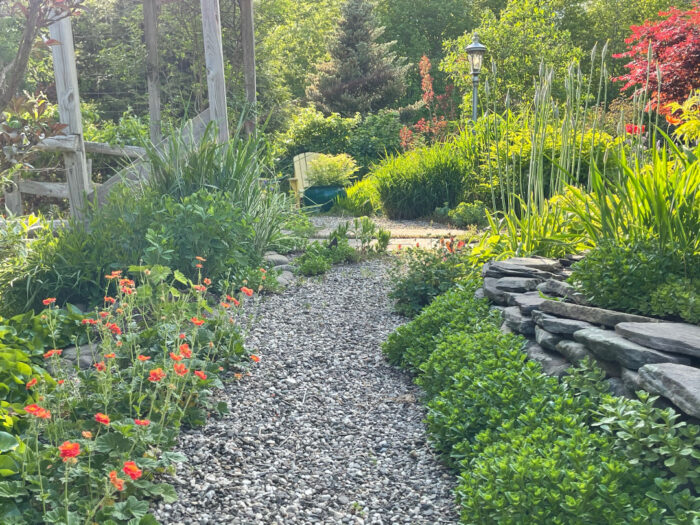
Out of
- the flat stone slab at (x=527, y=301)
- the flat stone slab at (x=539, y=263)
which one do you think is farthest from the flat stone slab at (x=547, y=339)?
the flat stone slab at (x=539, y=263)

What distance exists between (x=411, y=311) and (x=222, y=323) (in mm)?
1467

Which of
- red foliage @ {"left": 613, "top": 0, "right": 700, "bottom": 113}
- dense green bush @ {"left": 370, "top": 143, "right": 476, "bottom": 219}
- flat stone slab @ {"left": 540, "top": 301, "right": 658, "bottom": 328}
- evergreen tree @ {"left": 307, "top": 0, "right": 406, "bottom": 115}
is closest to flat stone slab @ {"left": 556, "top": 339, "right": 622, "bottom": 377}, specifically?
flat stone slab @ {"left": 540, "top": 301, "right": 658, "bottom": 328}

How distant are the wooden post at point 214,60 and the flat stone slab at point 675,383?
180 inches

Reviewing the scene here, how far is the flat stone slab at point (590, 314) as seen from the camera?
2.45m

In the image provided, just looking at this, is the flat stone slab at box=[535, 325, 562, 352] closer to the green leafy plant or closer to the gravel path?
the gravel path

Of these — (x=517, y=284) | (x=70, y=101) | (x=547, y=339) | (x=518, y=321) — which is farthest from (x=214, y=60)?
(x=547, y=339)

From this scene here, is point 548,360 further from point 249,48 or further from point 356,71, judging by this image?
point 356,71

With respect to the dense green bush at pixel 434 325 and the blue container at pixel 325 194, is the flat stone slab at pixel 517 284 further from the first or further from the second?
the blue container at pixel 325 194

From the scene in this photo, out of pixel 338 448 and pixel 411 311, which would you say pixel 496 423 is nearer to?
pixel 338 448

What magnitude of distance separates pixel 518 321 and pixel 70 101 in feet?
13.8

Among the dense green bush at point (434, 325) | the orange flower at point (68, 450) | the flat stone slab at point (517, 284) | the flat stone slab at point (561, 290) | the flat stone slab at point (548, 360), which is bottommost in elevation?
the dense green bush at point (434, 325)

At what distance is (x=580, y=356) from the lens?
2436mm

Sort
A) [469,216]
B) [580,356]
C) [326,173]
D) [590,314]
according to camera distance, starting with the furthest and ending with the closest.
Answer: [326,173]
[469,216]
[590,314]
[580,356]

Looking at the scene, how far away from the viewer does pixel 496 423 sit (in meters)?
2.32
